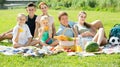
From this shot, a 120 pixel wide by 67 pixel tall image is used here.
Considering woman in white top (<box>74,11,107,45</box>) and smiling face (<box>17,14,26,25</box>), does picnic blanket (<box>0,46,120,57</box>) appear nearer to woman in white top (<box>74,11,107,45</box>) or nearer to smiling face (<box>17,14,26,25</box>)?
woman in white top (<box>74,11,107,45</box>)

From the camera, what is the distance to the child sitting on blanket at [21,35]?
308 inches

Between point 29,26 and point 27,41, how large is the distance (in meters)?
0.85

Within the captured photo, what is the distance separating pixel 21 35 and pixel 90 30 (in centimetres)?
155

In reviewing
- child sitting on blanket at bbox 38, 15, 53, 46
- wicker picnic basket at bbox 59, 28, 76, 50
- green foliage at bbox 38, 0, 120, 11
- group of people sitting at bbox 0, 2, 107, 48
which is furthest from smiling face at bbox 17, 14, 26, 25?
green foliage at bbox 38, 0, 120, 11

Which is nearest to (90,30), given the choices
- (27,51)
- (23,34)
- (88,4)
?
(23,34)

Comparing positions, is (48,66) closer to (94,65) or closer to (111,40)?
(94,65)

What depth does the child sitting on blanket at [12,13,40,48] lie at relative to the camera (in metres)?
7.81

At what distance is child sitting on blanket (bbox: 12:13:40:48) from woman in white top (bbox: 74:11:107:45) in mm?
992

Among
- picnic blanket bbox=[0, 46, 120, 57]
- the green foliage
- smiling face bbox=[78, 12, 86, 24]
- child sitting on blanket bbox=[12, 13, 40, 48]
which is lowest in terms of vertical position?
the green foliage

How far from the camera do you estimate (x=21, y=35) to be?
25.9 ft

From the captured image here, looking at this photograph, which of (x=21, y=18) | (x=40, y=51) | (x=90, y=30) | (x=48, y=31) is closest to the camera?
(x=40, y=51)

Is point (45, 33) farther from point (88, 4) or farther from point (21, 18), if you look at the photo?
point (88, 4)

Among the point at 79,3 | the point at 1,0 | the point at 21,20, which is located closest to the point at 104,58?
the point at 21,20

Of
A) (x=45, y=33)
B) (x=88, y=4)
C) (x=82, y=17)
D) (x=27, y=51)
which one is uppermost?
(x=82, y=17)
